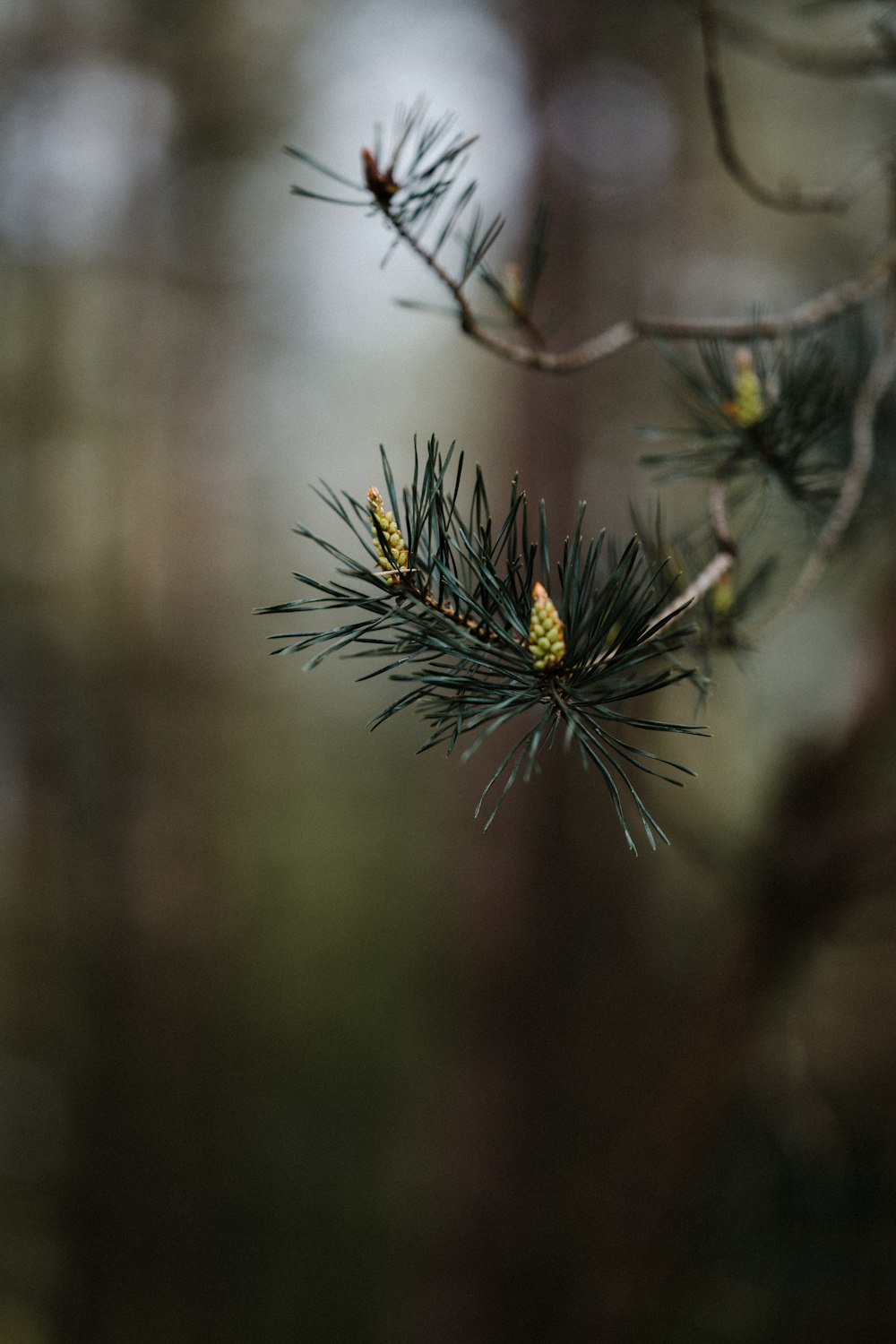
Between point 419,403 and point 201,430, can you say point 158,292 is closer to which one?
point 201,430

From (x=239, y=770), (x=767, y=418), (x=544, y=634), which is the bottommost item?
(x=239, y=770)

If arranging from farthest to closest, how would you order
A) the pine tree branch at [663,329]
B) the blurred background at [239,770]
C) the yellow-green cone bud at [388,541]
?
the blurred background at [239,770]
the pine tree branch at [663,329]
the yellow-green cone bud at [388,541]

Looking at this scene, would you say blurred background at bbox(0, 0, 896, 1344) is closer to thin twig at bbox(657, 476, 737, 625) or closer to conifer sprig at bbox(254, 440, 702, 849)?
thin twig at bbox(657, 476, 737, 625)

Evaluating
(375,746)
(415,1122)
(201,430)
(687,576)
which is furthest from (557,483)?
(375,746)

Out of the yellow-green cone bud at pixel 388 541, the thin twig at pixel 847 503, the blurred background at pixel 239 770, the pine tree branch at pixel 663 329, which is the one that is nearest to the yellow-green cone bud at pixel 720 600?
the thin twig at pixel 847 503

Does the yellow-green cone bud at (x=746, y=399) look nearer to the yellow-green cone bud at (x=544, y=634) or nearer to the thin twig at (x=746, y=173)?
the thin twig at (x=746, y=173)

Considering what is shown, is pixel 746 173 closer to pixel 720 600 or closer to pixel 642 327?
pixel 642 327

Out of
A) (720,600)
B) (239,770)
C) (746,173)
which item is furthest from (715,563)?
(239,770)
